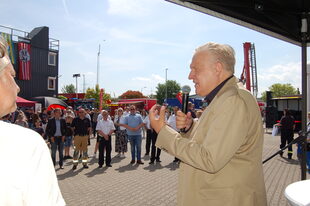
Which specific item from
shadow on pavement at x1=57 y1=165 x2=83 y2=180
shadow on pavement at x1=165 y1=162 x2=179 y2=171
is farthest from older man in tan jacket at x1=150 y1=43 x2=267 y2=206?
shadow on pavement at x1=165 y1=162 x2=179 y2=171

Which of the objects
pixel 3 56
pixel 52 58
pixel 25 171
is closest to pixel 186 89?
pixel 3 56

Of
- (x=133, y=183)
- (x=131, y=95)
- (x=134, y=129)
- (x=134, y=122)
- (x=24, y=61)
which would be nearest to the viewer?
(x=133, y=183)

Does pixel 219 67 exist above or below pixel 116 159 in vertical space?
above

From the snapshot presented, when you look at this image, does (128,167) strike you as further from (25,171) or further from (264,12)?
(25,171)

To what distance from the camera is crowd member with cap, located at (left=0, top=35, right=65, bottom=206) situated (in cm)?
76

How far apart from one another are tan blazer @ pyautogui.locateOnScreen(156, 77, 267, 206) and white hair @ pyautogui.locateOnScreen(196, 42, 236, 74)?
100 mm

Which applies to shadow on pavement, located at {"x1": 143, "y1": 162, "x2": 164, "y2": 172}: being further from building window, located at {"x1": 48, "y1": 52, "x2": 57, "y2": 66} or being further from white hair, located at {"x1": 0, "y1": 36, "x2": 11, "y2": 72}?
building window, located at {"x1": 48, "y1": 52, "x2": 57, "y2": 66}

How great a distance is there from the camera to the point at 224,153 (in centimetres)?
157

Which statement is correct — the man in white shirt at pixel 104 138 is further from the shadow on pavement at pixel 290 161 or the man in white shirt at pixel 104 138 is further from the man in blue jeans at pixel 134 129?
the shadow on pavement at pixel 290 161

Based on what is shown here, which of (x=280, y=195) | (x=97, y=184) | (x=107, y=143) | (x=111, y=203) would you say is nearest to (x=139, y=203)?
(x=111, y=203)

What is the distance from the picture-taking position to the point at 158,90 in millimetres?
85938

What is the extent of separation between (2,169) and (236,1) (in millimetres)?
3592

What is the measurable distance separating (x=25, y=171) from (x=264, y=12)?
3748 millimetres

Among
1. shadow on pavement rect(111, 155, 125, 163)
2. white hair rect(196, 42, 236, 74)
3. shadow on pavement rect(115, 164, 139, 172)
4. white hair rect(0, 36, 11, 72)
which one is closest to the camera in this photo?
white hair rect(0, 36, 11, 72)
